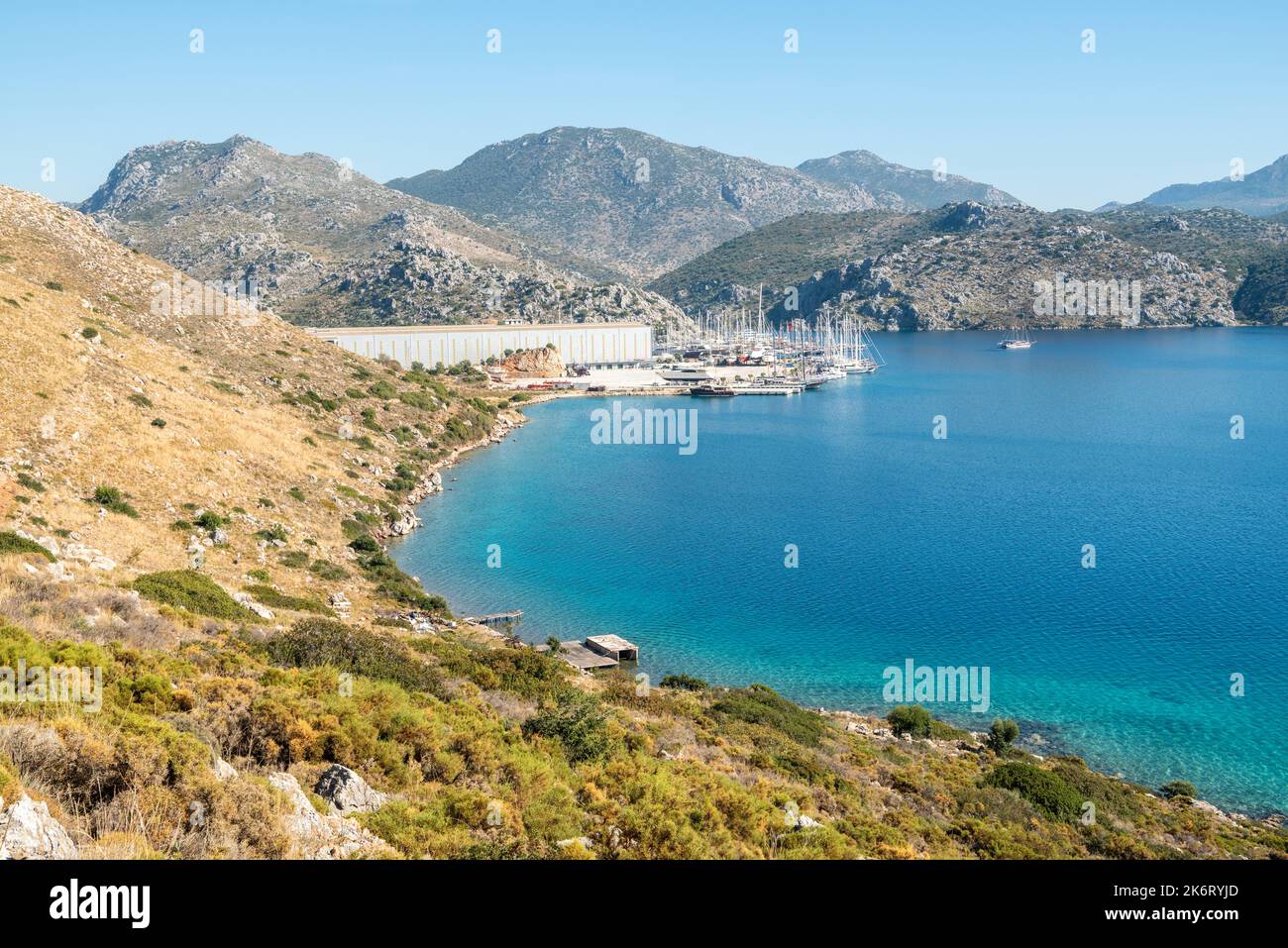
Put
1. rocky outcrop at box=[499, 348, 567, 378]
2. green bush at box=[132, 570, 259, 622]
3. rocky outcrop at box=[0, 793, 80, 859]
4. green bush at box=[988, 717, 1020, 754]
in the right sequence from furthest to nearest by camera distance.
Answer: rocky outcrop at box=[499, 348, 567, 378]
green bush at box=[988, 717, 1020, 754]
green bush at box=[132, 570, 259, 622]
rocky outcrop at box=[0, 793, 80, 859]

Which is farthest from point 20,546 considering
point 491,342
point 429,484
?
point 491,342

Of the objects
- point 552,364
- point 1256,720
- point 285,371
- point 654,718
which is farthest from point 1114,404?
point 654,718

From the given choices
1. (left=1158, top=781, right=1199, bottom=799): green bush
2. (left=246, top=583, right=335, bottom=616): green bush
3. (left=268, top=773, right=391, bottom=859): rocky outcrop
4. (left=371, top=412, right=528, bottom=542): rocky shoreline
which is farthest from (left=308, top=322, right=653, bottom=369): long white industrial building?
(left=268, top=773, right=391, bottom=859): rocky outcrop

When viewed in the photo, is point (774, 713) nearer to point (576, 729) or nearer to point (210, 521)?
point (576, 729)

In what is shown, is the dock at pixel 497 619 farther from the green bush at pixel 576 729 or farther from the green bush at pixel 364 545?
the green bush at pixel 576 729

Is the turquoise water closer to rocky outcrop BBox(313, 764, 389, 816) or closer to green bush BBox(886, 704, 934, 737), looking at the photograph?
green bush BBox(886, 704, 934, 737)

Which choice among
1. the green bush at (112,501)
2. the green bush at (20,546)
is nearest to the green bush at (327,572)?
the green bush at (112,501)
